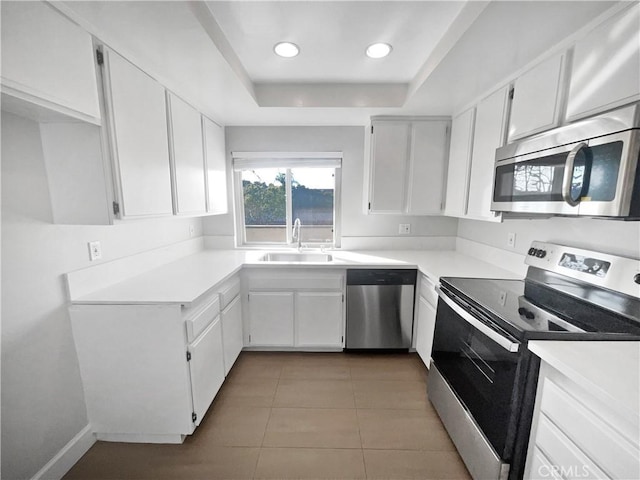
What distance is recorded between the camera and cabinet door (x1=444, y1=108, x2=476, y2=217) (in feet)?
6.51

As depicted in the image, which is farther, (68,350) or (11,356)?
(68,350)

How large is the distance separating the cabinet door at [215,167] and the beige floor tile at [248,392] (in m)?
1.46

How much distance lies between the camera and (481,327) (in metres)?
1.25

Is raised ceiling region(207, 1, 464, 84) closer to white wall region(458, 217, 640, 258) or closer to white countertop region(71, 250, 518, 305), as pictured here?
white wall region(458, 217, 640, 258)

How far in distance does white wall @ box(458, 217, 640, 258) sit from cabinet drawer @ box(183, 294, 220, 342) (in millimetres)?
2216

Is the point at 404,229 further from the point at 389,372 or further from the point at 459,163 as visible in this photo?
the point at 389,372

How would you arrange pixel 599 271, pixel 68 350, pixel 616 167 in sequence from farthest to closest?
pixel 68 350 → pixel 599 271 → pixel 616 167

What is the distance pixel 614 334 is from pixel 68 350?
99.2 inches

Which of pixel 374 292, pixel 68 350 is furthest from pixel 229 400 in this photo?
pixel 374 292

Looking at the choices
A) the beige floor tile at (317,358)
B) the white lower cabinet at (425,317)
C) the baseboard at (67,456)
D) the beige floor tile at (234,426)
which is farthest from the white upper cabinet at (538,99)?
the baseboard at (67,456)

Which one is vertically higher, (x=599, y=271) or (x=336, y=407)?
(x=599, y=271)

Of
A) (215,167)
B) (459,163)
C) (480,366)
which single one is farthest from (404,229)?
(215,167)

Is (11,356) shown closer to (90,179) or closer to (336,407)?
(90,179)

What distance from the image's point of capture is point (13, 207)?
3.75 ft
